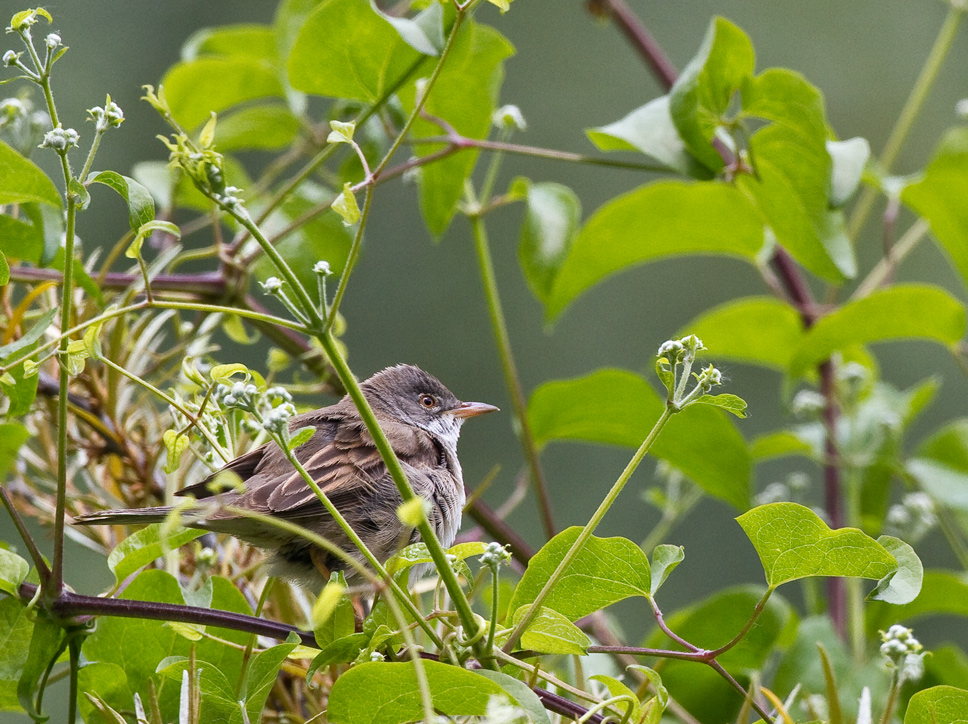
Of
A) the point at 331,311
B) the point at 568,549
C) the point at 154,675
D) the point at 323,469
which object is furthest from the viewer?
the point at 323,469

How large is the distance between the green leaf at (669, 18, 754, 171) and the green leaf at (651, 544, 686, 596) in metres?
1.02

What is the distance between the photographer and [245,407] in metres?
1.24

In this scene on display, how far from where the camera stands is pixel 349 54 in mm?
1996

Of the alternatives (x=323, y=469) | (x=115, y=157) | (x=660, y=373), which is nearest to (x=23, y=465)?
(x=323, y=469)

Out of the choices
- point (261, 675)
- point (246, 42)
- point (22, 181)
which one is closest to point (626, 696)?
point (261, 675)

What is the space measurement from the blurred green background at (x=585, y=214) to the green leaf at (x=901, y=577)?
18.1 ft

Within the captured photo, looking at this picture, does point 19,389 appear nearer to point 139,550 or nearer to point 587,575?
point 139,550

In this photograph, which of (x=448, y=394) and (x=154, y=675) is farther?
(x=448, y=394)

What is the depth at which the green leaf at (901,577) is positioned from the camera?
132 cm

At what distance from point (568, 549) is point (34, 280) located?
1.31m

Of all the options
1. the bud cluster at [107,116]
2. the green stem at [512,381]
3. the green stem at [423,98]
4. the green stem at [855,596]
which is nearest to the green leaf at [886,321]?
the green stem at [855,596]

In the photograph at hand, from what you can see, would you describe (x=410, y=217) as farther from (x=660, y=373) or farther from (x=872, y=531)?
(x=660, y=373)

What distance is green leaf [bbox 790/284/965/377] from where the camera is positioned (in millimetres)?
2561

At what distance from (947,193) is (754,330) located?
67 centimetres
